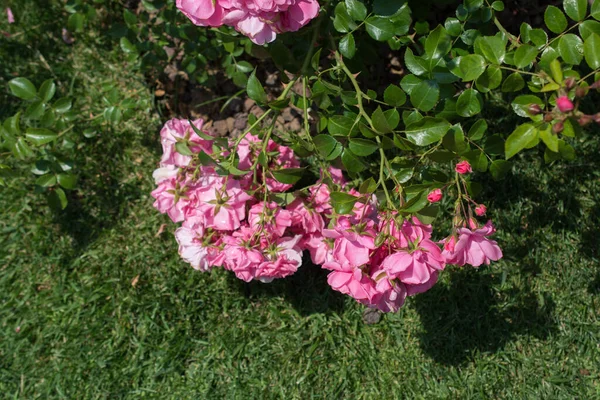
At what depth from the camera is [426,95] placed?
1.36 m

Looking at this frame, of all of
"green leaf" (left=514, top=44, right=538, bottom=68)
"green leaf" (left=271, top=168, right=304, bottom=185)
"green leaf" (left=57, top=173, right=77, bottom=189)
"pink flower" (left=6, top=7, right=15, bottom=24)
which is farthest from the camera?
"pink flower" (left=6, top=7, right=15, bottom=24)

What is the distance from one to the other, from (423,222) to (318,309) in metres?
0.91

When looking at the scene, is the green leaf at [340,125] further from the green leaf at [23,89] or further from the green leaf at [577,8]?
the green leaf at [23,89]

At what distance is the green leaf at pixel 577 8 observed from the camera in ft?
4.23

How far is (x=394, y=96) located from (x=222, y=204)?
1.75 feet

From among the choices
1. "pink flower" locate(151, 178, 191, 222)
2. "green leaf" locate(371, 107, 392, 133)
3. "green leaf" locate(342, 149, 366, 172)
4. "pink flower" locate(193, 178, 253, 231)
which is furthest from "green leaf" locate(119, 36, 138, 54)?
"green leaf" locate(371, 107, 392, 133)

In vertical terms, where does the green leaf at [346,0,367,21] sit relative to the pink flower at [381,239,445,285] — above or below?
above

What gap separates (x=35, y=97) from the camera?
1901mm

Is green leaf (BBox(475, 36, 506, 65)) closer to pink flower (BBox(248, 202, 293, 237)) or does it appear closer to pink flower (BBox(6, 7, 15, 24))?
pink flower (BBox(248, 202, 293, 237))

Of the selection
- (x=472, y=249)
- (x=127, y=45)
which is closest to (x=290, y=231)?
(x=472, y=249)

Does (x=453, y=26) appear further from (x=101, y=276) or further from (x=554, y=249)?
(x=101, y=276)

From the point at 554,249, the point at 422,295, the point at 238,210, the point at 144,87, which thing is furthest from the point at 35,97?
the point at 554,249

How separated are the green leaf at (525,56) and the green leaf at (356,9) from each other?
41 centimetres

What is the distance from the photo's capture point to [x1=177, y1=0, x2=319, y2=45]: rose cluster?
4.12 feet
